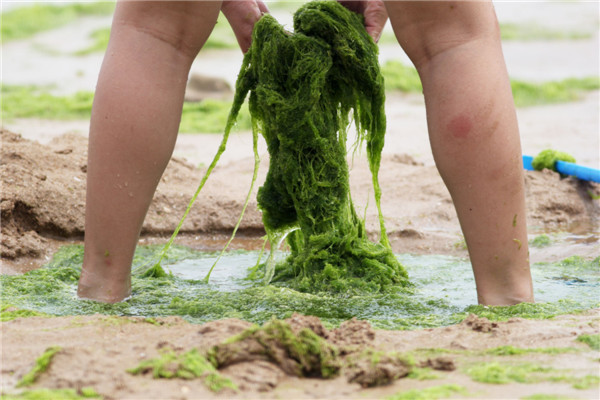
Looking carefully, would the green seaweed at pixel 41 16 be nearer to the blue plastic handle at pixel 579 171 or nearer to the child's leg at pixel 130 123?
the blue plastic handle at pixel 579 171

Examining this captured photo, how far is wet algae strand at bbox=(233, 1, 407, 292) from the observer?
2.39 metres

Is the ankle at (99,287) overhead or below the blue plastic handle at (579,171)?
below

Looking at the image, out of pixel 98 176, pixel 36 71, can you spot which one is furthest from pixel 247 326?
pixel 36 71

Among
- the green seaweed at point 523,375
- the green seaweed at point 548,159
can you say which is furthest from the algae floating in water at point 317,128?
the green seaweed at point 548,159

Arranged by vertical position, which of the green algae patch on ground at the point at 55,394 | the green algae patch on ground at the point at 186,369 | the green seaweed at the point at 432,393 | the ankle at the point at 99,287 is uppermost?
the ankle at the point at 99,287

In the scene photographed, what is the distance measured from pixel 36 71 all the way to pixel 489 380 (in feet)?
35.1

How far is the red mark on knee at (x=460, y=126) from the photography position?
6.56 feet

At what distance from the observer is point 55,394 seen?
124 cm

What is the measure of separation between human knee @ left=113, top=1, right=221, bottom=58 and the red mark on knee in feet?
2.48

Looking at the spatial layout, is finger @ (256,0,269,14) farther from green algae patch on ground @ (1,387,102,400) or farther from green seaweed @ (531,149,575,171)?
green seaweed @ (531,149,575,171)

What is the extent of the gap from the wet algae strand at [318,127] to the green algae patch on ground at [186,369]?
1019 mm

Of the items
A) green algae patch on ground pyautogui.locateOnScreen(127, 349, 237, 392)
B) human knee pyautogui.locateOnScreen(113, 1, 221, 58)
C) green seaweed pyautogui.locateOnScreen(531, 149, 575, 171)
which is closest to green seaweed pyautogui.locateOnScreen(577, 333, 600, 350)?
green algae patch on ground pyautogui.locateOnScreen(127, 349, 237, 392)

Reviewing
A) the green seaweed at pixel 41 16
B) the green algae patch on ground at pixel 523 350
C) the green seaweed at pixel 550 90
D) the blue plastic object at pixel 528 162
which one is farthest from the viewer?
the green seaweed at pixel 41 16

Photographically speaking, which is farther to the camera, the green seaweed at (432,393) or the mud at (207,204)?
the mud at (207,204)
